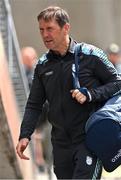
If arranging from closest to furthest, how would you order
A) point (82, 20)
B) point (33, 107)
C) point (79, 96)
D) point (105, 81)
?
point (79, 96)
point (105, 81)
point (33, 107)
point (82, 20)

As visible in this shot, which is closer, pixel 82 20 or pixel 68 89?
A: pixel 68 89

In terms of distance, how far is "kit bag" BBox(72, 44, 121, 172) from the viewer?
19.7 feet

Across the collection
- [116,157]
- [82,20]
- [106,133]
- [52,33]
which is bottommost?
[82,20]

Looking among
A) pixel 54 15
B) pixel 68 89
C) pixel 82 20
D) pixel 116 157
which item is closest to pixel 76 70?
pixel 68 89

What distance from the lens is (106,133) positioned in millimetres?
6051

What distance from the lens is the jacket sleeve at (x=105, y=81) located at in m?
6.12

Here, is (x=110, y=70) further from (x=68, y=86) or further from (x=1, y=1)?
(x=1, y=1)

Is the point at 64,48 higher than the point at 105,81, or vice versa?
the point at 64,48

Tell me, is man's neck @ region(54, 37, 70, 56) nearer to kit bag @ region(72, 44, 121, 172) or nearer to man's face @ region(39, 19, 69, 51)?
man's face @ region(39, 19, 69, 51)

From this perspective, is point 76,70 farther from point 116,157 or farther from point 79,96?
point 116,157

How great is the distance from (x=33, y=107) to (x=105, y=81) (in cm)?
72

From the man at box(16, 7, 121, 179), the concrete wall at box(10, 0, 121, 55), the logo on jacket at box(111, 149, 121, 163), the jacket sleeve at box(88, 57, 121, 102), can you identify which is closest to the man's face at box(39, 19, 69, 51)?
the man at box(16, 7, 121, 179)

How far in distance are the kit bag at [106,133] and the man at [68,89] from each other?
0.32 feet

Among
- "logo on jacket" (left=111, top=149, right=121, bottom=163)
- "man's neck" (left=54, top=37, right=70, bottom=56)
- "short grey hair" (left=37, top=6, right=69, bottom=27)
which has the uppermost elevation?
"short grey hair" (left=37, top=6, right=69, bottom=27)
